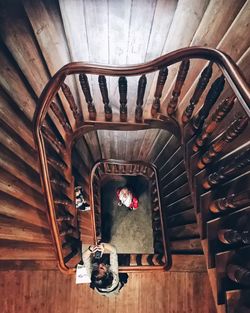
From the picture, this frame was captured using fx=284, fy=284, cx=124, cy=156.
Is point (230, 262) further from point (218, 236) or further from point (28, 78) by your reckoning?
point (28, 78)

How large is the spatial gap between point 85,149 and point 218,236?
2580 millimetres

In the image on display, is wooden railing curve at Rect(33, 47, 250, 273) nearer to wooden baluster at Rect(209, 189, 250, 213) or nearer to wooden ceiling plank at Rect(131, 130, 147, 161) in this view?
wooden baluster at Rect(209, 189, 250, 213)

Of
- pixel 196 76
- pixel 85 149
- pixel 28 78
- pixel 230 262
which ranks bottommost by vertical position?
pixel 230 262

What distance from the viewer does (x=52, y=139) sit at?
8.30ft

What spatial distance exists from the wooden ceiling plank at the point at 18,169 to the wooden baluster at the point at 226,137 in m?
1.58

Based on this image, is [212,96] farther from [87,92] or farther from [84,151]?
[84,151]

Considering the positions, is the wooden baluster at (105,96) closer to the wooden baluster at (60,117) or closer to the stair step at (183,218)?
the wooden baluster at (60,117)

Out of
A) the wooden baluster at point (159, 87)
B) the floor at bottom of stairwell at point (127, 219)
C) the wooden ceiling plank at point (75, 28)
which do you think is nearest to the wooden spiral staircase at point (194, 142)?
the wooden baluster at point (159, 87)

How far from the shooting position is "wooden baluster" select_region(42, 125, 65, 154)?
2.35 m

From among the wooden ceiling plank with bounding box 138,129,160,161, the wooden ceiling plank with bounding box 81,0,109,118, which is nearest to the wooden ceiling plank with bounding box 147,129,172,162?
the wooden ceiling plank with bounding box 138,129,160,161

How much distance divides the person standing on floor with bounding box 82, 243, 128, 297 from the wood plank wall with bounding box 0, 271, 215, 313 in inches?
53.1

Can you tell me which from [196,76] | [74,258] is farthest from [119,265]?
[196,76]

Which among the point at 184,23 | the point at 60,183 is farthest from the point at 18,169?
the point at 184,23

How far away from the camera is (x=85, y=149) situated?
430 cm
